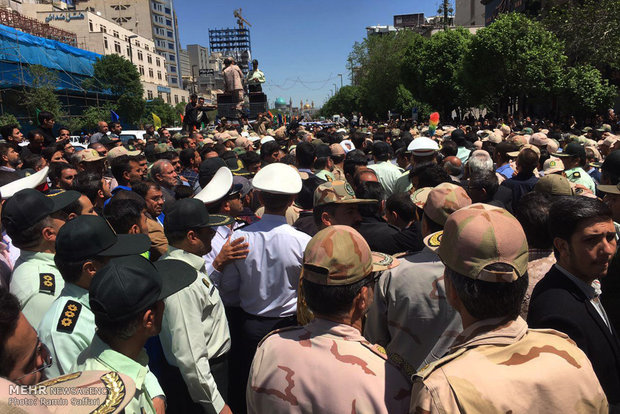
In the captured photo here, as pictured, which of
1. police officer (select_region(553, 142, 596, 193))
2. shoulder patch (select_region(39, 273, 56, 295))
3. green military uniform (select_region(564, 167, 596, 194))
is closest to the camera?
shoulder patch (select_region(39, 273, 56, 295))

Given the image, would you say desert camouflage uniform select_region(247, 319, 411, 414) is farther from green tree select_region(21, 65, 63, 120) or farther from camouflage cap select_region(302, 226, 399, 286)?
green tree select_region(21, 65, 63, 120)

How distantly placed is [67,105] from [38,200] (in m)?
49.4

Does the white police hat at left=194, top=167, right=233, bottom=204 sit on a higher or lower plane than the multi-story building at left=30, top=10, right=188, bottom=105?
lower

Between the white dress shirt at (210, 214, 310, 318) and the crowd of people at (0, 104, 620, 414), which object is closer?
the crowd of people at (0, 104, 620, 414)

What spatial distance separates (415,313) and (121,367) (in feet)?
A: 4.65

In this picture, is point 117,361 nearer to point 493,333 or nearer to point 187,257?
point 187,257

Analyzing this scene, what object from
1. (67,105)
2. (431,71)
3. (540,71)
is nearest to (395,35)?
(431,71)

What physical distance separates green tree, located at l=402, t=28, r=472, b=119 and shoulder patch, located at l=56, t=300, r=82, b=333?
34.6 m

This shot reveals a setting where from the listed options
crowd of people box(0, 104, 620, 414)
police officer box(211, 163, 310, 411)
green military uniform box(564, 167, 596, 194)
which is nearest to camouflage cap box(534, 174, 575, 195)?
crowd of people box(0, 104, 620, 414)

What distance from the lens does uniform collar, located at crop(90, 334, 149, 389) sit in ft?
6.00

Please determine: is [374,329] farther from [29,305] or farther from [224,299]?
[29,305]

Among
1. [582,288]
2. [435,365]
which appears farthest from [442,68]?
[435,365]

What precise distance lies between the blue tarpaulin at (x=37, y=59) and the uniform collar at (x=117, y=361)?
4220 centimetres

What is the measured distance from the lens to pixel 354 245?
1873 millimetres
